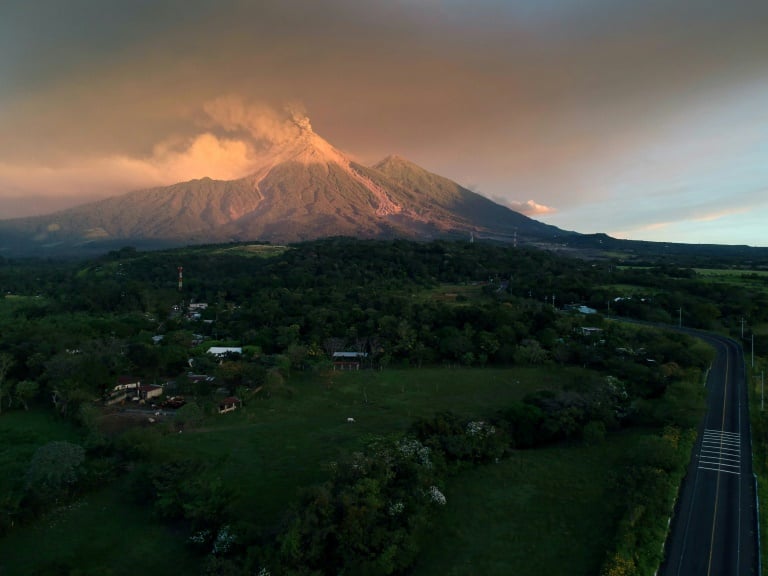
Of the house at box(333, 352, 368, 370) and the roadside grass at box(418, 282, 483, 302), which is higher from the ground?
the roadside grass at box(418, 282, 483, 302)

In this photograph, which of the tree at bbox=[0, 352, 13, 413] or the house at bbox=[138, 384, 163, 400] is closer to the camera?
the tree at bbox=[0, 352, 13, 413]

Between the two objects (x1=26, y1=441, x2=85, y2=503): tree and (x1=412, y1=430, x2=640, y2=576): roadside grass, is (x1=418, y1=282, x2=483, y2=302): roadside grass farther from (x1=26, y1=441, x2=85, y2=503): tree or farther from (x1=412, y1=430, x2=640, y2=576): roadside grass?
(x1=26, y1=441, x2=85, y2=503): tree

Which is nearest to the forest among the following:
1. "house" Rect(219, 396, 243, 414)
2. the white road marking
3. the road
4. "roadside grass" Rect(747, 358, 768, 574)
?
"house" Rect(219, 396, 243, 414)

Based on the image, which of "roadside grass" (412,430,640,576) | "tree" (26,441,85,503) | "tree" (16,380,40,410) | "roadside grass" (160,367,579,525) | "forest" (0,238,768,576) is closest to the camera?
"roadside grass" (412,430,640,576)

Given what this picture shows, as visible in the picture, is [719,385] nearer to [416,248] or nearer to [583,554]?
[583,554]

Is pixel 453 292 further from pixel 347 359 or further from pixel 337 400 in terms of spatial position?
pixel 337 400

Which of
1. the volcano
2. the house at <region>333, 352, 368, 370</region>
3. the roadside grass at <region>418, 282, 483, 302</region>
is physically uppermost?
the volcano

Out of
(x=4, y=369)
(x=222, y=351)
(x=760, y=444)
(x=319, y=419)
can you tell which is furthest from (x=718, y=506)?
(x=4, y=369)
